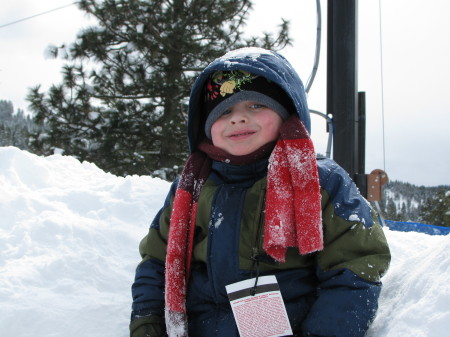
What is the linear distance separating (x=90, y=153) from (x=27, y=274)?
740 centimetres

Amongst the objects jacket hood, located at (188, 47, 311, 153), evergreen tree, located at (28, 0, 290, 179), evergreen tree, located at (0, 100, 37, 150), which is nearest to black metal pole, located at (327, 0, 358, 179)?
jacket hood, located at (188, 47, 311, 153)

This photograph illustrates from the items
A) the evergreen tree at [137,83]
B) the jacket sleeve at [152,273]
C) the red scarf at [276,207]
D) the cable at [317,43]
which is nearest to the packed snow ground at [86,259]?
the jacket sleeve at [152,273]

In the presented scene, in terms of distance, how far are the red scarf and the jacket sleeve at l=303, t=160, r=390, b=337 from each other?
8cm

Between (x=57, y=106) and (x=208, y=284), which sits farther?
(x=57, y=106)

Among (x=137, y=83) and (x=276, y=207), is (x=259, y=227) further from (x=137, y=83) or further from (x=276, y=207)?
(x=137, y=83)

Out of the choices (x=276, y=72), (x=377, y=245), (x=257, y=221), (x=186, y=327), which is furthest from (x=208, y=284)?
(x=276, y=72)

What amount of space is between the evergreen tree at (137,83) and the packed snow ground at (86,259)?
526 cm

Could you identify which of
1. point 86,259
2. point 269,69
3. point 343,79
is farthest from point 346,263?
point 343,79

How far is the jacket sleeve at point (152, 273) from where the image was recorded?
5.47 ft

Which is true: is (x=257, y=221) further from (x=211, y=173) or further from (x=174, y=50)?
(x=174, y=50)

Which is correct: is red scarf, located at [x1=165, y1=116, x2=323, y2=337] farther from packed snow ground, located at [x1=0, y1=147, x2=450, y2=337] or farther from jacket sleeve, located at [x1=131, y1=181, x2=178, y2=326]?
packed snow ground, located at [x1=0, y1=147, x2=450, y2=337]

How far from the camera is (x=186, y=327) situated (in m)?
1.55

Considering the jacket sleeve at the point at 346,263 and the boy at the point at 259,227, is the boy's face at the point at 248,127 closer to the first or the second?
the boy at the point at 259,227

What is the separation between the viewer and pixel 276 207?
141 cm
